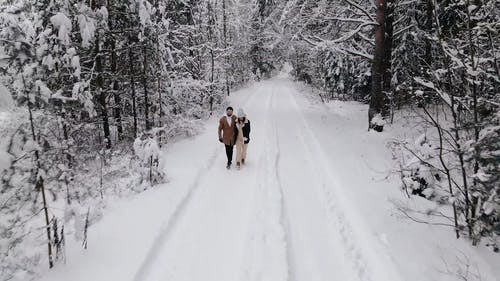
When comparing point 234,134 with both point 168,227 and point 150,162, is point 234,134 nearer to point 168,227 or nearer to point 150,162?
point 150,162

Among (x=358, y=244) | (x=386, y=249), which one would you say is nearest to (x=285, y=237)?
(x=358, y=244)

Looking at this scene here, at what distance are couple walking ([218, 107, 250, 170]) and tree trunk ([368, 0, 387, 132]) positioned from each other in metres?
4.88

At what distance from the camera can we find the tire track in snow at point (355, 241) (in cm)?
498

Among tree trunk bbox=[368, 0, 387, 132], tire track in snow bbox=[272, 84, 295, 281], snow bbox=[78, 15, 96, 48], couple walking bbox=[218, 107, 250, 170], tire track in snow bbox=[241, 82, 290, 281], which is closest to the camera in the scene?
tire track in snow bbox=[241, 82, 290, 281]

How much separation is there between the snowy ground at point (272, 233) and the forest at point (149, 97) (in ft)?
1.71

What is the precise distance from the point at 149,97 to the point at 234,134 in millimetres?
6108

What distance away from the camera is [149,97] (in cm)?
1506

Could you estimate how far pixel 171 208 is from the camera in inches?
286

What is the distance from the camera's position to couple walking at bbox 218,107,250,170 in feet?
34.6

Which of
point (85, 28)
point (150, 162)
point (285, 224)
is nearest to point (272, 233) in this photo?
point (285, 224)

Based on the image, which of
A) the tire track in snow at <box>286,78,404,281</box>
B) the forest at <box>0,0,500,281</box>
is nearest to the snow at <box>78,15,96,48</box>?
the forest at <box>0,0,500,281</box>

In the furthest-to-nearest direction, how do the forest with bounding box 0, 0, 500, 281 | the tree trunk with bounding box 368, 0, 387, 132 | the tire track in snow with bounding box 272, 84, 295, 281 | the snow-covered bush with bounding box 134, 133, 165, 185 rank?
the tree trunk with bounding box 368, 0, 387, 132
the snow-covered bush with bounding box 134, 133, 165, 185
the tire track in snow with bounding box 272, 84, 295, 281
the forest with bounding box 0, 0, 500, 281

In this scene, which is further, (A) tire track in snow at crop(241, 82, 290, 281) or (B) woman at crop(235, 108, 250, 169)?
(B) woman at crop(235, 108, 250, 169)

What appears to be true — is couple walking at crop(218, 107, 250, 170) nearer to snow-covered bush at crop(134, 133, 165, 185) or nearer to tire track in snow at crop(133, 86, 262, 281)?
tire track in snow at crop(133, 86, 262, 281)
